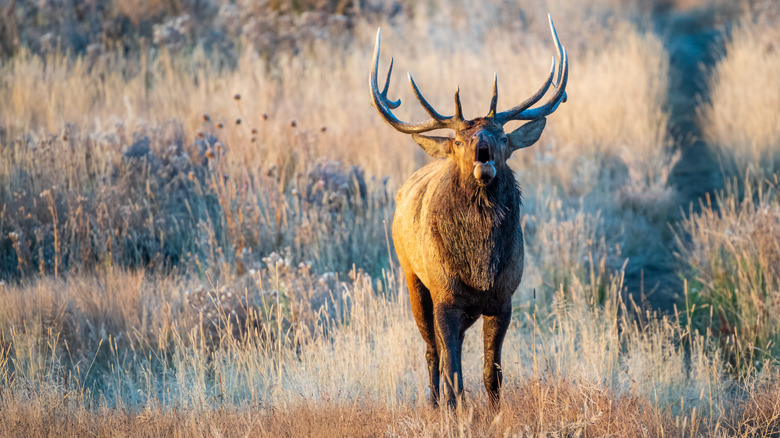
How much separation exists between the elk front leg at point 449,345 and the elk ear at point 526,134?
0.96 m

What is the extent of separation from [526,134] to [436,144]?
50cm

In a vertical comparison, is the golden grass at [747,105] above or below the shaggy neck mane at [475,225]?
above

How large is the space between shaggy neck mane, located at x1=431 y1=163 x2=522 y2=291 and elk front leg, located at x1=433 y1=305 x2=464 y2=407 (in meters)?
0.21

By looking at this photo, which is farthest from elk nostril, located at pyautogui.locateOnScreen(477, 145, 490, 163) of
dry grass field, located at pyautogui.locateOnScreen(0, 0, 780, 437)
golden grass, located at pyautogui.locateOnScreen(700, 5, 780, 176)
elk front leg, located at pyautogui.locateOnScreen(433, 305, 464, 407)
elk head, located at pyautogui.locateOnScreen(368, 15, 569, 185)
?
golden grass, located at pyautogui.locateOnScreen(700, 5, 780, 176)

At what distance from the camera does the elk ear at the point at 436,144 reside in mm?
3939

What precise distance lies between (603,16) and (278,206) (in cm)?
1091

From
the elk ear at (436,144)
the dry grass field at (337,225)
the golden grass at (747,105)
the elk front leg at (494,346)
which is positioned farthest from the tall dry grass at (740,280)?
the elk ear at (436,144)

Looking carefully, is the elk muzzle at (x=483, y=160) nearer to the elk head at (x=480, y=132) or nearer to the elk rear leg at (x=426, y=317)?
the elk head at (x=480, y=132)

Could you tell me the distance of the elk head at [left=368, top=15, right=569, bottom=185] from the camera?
3543mm

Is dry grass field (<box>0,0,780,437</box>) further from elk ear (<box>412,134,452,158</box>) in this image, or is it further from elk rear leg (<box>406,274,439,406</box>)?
elk ear (<box>412,134,452,158</box>)

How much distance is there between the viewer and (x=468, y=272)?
387cm

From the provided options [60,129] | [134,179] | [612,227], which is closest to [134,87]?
[60,129]

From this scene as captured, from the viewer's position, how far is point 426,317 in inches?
172

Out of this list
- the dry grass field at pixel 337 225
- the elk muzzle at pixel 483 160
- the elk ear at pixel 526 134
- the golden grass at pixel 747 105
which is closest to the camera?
the elk muzzle at pixel 483 160
